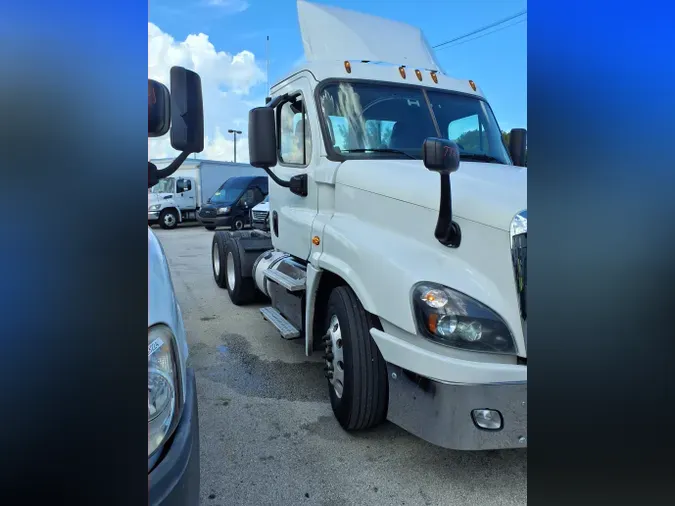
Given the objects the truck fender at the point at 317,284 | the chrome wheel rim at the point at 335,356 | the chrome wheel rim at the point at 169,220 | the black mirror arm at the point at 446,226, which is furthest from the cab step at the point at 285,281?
the chrome wheel rim at the point at 169,220

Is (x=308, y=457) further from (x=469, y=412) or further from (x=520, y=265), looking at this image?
(x=520, y=265)

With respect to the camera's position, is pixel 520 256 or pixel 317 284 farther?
pixel 317 284

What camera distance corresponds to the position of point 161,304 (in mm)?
1724

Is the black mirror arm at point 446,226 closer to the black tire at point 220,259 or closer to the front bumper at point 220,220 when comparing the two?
the black tire at point 220,259

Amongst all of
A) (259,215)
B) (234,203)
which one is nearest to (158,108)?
(259,215)

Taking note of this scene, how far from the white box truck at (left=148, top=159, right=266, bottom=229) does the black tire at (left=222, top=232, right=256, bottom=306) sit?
1538 cm

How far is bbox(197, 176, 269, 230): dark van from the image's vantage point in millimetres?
18406

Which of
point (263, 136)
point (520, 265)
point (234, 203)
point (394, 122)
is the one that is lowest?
point (520, 265)

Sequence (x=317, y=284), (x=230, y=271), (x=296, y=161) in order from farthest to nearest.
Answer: (x=230, y=271) → (x=296, y=161) → (x=317, y=284)

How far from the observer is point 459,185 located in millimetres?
2838

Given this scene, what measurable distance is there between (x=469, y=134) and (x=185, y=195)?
66.7 ft

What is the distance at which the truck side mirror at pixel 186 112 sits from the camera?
2.16 metres
